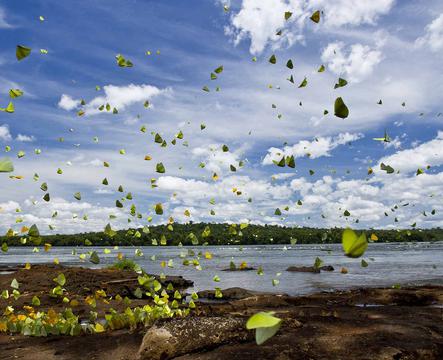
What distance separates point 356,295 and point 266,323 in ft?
60.9

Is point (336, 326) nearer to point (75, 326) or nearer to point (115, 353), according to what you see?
point (115, 353)

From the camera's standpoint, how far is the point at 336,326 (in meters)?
9.68

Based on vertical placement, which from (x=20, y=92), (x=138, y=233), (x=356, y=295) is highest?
(x=20, y=92)

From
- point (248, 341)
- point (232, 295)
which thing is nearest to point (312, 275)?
point (232, 295)

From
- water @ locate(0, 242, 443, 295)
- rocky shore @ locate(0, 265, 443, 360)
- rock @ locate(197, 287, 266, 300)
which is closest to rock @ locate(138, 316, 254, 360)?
rocky shore @ locate(0, 265, 443, 360)

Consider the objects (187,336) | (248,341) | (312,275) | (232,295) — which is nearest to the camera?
(187,336)

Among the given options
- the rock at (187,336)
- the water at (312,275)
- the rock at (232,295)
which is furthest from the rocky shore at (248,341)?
the rock at (232,295)

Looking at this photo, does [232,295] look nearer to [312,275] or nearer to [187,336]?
[187,336]

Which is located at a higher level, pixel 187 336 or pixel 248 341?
pixel 187 336

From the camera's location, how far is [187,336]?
793 centimetres

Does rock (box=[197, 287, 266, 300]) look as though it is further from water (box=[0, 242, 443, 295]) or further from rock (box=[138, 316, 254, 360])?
rock (box=[138, 316, 254, 360])

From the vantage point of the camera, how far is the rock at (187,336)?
25.4 feet

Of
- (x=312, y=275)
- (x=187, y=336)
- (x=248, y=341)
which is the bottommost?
(x=312, y=275)


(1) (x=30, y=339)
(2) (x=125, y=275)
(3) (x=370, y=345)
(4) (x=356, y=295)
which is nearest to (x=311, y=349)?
(3) (x=370, y=345)
